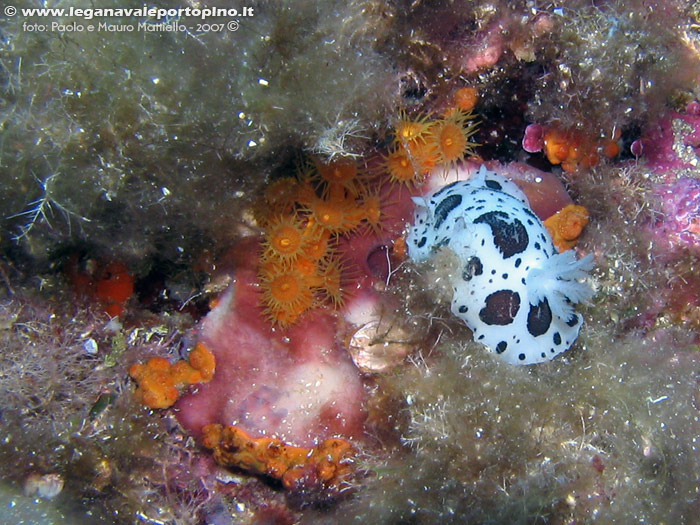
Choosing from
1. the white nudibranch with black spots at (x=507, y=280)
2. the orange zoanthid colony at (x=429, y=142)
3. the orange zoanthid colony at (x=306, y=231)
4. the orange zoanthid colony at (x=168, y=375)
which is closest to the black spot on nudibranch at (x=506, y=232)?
the white nudibranch with black spots at (x=507, y=280)

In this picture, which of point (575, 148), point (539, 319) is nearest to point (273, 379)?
point (539, 319)

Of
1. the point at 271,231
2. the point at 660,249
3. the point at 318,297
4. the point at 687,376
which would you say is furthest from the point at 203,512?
the point at 660,249

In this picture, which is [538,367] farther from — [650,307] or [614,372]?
[650,307]

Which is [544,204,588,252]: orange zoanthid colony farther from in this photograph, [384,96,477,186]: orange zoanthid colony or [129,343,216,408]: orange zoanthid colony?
[129,343,216,408]: orange zoanthid colony

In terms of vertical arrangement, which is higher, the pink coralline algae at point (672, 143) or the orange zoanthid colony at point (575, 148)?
the pink coralline algae at point (672, 143)

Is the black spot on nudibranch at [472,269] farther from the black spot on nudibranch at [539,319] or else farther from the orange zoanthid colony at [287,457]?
the orange zoanthid colony at [287,457]

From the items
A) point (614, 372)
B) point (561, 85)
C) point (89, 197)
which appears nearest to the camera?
point (89, 197)
